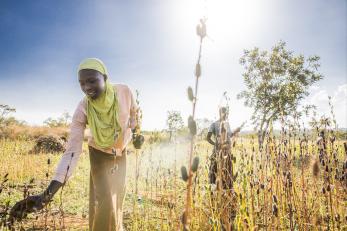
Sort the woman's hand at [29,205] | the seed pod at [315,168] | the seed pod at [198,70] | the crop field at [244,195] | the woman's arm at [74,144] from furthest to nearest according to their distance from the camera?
the woman's arm at [74,144] → the crop field at [244,195] → the woman's hand at [29,205] → the seed pod at [315,168] → the seed pod at [198,70]

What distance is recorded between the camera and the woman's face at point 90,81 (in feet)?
8.43

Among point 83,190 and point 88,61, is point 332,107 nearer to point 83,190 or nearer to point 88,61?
point 88,61

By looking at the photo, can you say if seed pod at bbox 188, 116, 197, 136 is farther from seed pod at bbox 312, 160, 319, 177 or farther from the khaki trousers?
the khaki trousers

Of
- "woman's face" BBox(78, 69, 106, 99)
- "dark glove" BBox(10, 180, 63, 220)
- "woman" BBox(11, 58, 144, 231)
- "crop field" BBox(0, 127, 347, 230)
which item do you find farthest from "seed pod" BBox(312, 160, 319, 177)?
"woman's face" BBox(78, 69, 106, 99)

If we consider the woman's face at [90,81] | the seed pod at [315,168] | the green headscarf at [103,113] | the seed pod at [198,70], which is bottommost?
the seed pod at [315,168]

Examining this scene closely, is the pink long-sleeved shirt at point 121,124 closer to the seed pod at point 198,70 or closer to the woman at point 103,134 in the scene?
the woman at point 103,134

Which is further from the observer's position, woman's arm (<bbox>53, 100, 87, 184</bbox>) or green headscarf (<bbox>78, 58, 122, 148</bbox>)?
green headscarf (<bbox>78, 58, 122, 148</bbox>)

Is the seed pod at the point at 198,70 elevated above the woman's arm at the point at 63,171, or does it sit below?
above

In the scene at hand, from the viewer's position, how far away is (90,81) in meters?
2.61

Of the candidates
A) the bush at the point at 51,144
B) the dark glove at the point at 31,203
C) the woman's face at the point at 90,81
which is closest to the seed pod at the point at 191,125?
the dark glove at the point at 31,203

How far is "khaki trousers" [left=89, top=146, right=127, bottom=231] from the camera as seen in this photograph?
237cm

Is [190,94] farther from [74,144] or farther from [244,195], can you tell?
[74,144]

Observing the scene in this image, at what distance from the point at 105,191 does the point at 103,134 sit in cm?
61

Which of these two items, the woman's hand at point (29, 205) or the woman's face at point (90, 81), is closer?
the woman's hand at point (29, 205)
